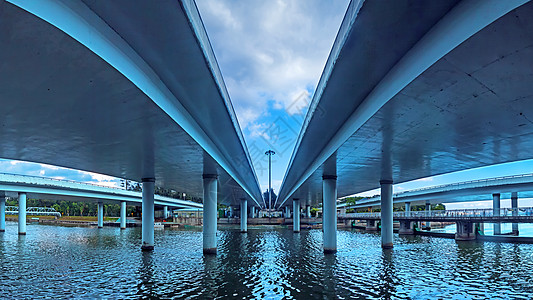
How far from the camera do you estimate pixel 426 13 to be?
855 centimetres

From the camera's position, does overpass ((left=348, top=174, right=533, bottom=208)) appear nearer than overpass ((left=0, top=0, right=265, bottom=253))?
No

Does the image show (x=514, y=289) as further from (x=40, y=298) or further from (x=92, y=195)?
(x=92, y=195)

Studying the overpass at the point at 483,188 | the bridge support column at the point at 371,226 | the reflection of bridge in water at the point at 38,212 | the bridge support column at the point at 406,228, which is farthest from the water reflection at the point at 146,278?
the reflection of bridge in water at the point at 38,212

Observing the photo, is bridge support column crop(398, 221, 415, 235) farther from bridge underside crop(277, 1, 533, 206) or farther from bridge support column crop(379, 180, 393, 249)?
bridge underside crop(277, 1, 533, 206)

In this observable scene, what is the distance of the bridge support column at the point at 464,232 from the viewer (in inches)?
1789

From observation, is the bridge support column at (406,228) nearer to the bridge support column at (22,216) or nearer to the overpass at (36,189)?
the overpass at (36,189)

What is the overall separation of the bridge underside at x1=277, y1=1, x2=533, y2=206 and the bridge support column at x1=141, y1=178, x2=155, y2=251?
1693cm

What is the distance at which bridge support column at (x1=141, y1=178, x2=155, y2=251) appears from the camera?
31.6 metres

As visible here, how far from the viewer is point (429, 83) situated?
408 inches

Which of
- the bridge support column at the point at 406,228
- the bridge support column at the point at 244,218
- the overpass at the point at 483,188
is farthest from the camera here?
the bridge support column at the point at 244,218

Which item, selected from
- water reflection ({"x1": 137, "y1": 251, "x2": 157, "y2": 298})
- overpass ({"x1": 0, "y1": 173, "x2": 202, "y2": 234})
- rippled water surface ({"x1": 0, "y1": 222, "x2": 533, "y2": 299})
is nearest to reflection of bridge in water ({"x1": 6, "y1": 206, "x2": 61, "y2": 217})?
overpass ({"x1": 0, "y1": 173, "x2": 202, "y2": 234})

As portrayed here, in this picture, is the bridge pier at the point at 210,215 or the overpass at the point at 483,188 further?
the overpass at the point at 483,188

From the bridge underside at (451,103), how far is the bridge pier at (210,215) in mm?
10155

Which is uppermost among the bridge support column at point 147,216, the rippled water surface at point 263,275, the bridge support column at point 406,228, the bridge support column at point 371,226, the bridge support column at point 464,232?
the bridge support column at point 147,216
